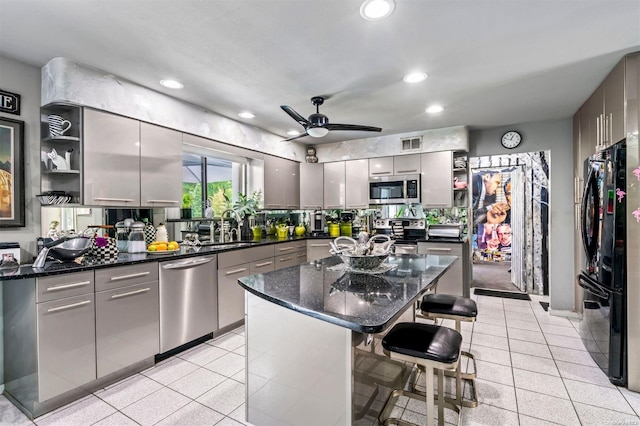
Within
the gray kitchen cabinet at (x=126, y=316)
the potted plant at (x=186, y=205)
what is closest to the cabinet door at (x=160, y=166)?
the potted plant at (x=186, y=205)

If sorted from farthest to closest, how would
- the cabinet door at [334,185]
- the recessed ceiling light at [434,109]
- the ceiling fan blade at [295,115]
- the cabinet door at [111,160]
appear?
the cabinet door at [334,185] → the recessed ceiling light at [434,109] → the ceiling fan blade at [295,115] → the cabinet door at [111,160]

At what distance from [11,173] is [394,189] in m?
4.14

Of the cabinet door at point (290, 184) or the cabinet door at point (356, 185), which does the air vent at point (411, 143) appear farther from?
the cabinet door at point (290, 184)

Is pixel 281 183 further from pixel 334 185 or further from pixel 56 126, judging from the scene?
pixel 56 126

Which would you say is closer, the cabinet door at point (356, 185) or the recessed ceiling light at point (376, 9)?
the recessed ceiling light at point (376, 9)

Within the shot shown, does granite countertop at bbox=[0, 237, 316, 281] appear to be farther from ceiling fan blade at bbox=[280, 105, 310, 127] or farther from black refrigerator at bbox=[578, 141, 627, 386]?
black refrigerator at bbox=[578, 141, 627, 386]

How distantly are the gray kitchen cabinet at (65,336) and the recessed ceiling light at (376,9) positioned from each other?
2479mm

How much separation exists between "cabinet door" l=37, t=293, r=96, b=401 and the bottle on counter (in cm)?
72

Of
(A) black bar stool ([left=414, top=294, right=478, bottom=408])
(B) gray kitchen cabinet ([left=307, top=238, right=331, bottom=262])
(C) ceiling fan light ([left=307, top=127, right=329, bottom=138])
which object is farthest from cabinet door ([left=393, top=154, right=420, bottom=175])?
(A) black bar stool ([left=414, top=294, right=478, bottom=408])

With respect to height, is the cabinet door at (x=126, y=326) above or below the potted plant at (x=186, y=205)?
below

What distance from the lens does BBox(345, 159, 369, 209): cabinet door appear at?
4.93 m

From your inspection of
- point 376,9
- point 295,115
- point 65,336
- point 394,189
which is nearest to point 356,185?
point 394,189

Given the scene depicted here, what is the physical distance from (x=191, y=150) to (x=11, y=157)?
62.8 inches

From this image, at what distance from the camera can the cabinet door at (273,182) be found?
4512mm
